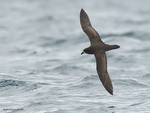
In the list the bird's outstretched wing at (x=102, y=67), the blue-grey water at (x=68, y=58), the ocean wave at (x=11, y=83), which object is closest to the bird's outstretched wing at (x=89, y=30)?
the bird's outstretched wing at (x=102, y=67)

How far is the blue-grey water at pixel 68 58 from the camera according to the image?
14109 millimetres

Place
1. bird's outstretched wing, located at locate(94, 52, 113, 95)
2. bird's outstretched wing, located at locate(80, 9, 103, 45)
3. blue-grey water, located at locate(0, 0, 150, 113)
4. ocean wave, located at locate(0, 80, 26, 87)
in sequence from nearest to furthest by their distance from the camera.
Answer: bird's outstretched wing, located at locate(94, 52, 113, 95) < bird's outstretched wing, located at locate(80, 9, 103, 45) < blue-grey water, located at locate(0, 0, 150, 113) < ocean wave, located at locate(0, 80, 26, 87)

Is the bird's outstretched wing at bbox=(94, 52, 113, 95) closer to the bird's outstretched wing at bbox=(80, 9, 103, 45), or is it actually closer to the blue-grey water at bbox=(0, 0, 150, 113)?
the bird's outstretched wing at bbox=(80, 9, 103, 45)

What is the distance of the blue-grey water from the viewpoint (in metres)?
14.1

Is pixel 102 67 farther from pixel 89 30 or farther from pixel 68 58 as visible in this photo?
pixel 68 58

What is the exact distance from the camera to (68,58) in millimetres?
21188

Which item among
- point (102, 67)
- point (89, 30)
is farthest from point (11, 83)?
point (102, 67)

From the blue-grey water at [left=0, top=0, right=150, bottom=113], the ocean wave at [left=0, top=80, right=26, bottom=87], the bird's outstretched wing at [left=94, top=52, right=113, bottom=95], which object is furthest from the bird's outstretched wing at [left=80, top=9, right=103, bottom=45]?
the ocean wave at [left=0, top=80, right=26, bottom=87]

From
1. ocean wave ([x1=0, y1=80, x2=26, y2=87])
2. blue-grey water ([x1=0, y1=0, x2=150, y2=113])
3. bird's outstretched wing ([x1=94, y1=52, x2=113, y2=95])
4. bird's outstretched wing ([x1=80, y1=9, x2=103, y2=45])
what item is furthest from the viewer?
ocean wave ([x1=0, y1=80, x2=26, y2=87])

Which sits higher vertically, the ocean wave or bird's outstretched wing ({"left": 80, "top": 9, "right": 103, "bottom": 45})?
bird's outstretched wing ({"left": 80, "top": 9, "right": 103, "bottom": 45})

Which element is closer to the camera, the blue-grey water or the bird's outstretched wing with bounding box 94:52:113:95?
the bird's outstretched wing with bounding box 94:52:113:95

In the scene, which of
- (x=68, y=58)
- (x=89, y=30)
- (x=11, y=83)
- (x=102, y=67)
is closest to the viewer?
(x=102, y=67)

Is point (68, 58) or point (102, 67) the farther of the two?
point (68, 58)

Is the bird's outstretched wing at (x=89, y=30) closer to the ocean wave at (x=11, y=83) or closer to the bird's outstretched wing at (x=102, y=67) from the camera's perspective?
the bird's outstretched wing at (x=102, y=67)
